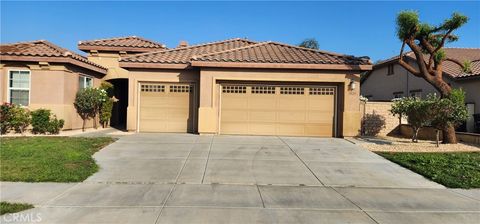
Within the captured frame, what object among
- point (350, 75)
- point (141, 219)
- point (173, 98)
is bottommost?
point (141, 219)

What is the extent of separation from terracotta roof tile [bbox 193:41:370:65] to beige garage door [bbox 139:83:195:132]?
6.08ft

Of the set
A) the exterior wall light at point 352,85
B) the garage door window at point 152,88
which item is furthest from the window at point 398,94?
the garage door window at point 152,88

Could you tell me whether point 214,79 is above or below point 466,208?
above

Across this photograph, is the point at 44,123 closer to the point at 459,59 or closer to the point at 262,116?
the point at 262,116

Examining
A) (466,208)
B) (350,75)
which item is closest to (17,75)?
(350,75)

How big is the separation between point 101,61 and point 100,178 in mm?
14459

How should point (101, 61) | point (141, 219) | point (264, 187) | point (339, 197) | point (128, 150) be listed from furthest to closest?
point (101, 61), point (128, 150), point (264, 187), point (339, 197), point (141, 219)

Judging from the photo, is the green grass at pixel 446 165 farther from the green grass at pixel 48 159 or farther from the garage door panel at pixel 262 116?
the green grass at pixel 48 159

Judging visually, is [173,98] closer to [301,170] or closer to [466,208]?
[301,170]

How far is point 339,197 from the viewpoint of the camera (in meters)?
6.88

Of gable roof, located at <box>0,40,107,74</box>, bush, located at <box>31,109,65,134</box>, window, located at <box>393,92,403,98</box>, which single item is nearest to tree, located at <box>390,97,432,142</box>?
window, located at <box>393,92,403,98</box>

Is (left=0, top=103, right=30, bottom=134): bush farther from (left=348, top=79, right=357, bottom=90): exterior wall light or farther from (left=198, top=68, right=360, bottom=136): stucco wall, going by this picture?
(left=348, top=79, right=357, bottom=90): exterior wall light

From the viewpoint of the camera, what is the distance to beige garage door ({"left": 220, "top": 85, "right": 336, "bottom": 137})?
50.4 ft

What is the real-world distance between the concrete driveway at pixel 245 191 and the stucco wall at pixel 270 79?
12.0 ft
